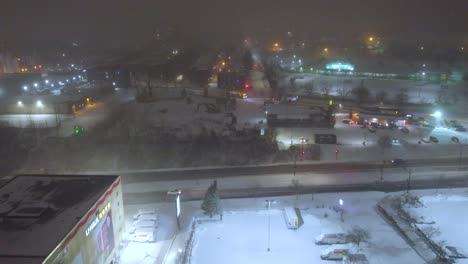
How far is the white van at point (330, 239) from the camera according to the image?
1252 cm

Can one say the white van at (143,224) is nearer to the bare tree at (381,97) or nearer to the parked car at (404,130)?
the parked car at (404,130)

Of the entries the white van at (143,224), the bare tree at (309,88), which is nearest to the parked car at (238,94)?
the bare tree at (309,88)

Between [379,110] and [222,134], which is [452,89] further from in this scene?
[222,134]

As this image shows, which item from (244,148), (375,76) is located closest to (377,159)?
(244,148)

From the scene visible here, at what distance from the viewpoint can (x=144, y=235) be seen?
12.9 metres

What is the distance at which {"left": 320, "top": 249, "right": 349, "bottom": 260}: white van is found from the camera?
11.7 meters

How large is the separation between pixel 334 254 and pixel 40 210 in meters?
8.58

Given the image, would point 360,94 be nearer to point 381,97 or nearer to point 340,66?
point 381,97

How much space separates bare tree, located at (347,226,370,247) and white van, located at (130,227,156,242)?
661 centimetres

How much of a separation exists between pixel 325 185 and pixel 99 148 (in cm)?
1262

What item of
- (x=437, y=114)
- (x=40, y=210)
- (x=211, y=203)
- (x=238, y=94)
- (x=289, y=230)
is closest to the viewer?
(x=40, y=210)

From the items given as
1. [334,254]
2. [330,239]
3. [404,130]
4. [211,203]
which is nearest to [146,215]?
[211,203]

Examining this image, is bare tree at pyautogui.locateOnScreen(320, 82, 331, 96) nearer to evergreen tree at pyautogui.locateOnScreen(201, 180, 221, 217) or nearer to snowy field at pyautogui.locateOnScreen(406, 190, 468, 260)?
snowy field at pyautogui.locateOnScreen(406, 190, 468, 260)

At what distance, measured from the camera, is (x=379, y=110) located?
1161 inches
